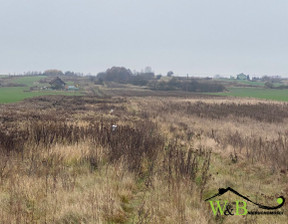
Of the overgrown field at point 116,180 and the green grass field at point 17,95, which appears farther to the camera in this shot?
the green grass field at point 17,95

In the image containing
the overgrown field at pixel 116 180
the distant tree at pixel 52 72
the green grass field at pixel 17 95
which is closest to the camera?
the overgrown field at pixel 116 180

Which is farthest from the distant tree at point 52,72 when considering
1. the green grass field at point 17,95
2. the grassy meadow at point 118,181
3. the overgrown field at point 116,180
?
the overgrown field at point 116,180

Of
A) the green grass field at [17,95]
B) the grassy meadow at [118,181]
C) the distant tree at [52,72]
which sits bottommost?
the grassy meadow at [118,181]

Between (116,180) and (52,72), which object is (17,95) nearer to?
(116,180)

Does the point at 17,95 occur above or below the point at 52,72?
below

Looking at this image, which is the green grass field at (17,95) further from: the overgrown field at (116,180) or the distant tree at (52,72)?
the distant tree at (52,72)

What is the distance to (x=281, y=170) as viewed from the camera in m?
5.29

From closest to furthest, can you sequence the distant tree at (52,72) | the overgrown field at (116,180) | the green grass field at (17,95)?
the overgrown field at (116,180)
the green grass field at (17,95)
the distant tree at (52,72)

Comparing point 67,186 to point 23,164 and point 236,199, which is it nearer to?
point 23,164

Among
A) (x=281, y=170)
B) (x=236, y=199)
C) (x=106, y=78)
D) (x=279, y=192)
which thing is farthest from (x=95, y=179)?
(x=106, y=78)

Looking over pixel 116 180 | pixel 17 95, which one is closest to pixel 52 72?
pixel 17 95

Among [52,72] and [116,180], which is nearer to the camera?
[116,180]

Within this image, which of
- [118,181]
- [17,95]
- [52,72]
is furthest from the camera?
[52,72]

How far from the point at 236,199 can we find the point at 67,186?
3.34 meters
